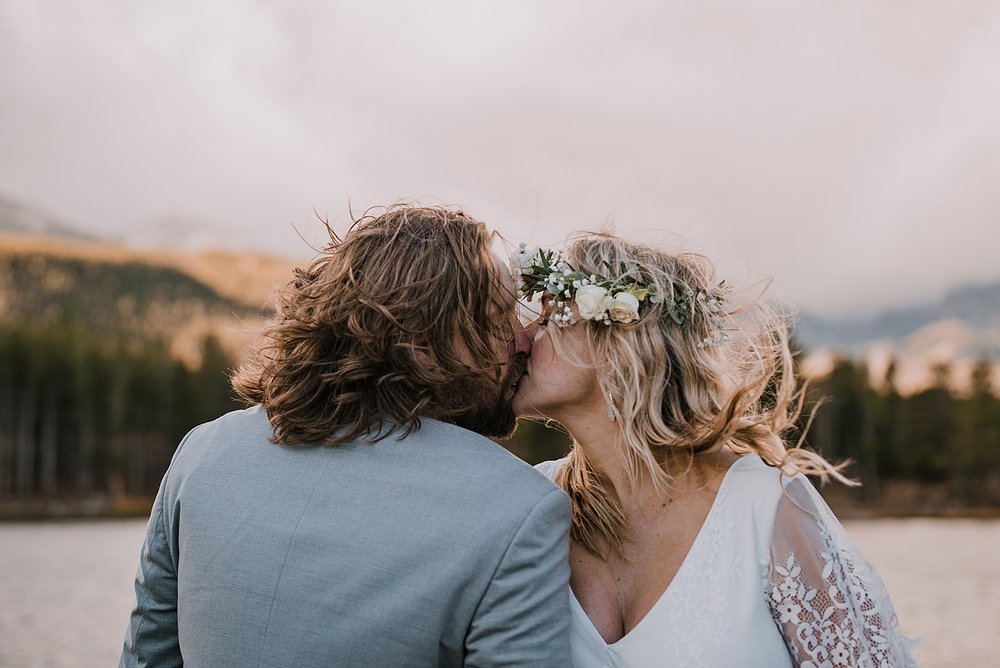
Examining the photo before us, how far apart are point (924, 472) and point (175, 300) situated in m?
159

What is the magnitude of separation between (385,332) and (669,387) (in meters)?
1.46

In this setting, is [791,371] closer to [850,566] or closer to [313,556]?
[850,566]

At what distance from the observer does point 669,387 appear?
3.95m

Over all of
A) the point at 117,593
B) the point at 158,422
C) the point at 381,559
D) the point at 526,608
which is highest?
the point at 381,559

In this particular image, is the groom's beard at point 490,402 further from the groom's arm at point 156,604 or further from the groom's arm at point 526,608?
the groom's arm at point 156,604

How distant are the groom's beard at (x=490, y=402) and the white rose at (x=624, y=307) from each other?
1.46 ft

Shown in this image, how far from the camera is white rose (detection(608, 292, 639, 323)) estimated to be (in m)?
3.79

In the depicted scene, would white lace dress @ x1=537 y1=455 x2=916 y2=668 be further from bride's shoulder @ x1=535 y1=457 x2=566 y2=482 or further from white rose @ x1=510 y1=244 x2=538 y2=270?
white rose @ x1=510 y1=244 x2=538 y2=270

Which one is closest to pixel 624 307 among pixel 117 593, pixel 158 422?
pixel 117 593

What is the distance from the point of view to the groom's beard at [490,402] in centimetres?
317

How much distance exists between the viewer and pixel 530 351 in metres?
4.07

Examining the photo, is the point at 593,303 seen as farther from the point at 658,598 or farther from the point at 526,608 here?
the point at 526,608

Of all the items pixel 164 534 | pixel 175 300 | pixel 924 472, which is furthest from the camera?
pixel 175 300

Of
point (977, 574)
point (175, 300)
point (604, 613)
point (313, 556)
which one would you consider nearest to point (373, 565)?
point (313, 556)
